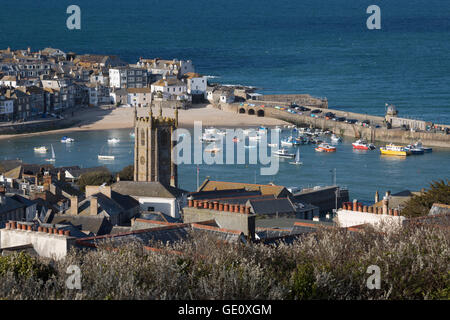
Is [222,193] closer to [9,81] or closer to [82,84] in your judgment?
[9,81]

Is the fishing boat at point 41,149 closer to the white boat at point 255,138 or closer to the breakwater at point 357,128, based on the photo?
the white boat at point 255,138

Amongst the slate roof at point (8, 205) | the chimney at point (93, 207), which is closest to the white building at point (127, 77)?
the slate roof at point (8, 205)

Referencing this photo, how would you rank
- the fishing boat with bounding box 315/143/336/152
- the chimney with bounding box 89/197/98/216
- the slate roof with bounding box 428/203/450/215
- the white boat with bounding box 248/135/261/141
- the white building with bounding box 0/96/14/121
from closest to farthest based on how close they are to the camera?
1. the slate roof with bounding box 428/203/450/215
2. the chimney with bounding box 89/197/98/216
3. the fishing boat with bounding box 315/143/336/152
4. the white boat with bounding box 248/135/261/141
5. the white building with bounding box 0/96/14/121

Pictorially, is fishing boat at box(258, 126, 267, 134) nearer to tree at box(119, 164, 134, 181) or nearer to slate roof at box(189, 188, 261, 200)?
tree at box(119, 164, 134, 181)

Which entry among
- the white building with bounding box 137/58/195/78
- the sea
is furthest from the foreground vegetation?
the white building with bounding box 137/58/195/78

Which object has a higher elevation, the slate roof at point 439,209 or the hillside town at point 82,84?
the slate roof at point 439,209
